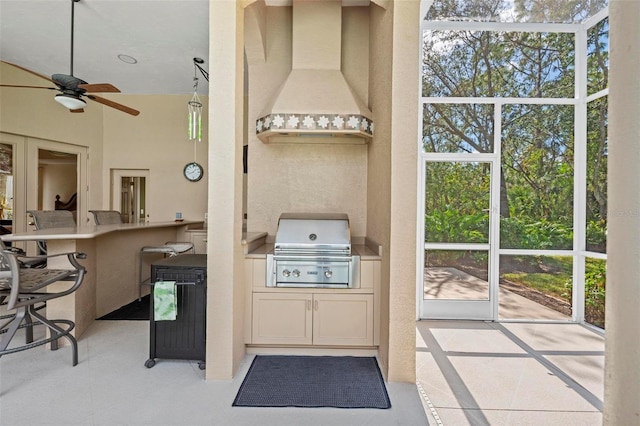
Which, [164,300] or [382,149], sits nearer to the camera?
[164,300]

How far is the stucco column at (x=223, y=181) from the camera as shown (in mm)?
2117

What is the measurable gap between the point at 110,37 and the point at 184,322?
12.1 ft

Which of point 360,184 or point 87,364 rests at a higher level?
point 360,184

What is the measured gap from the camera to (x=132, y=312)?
3.54 metres

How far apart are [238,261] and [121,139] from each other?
5.18m

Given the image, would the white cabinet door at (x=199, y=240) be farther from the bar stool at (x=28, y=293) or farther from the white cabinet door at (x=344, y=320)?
the white cabinet door at (x=344, y=320)

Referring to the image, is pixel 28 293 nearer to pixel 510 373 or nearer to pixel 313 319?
pixel 313 319

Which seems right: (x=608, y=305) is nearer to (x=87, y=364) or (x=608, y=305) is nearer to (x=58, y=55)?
(x=87, y=364)

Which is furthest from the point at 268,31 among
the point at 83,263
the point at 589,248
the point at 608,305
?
the point at 589,248

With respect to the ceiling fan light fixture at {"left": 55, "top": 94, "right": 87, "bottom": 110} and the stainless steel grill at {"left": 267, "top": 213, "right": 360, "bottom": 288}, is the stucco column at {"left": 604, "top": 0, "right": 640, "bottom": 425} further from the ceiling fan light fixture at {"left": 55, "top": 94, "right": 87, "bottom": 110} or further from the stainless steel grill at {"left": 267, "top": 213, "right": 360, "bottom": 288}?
the ceiling fan light fixture at {"left": 55, "top": 94, "right": 87, "bottom": 110}

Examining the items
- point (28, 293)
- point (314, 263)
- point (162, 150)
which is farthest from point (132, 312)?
point (162, 150)


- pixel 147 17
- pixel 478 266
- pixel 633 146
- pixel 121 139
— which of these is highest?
pixel 147 17

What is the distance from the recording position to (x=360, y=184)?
3205mm

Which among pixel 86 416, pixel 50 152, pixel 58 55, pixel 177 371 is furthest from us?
pixel 50 152
